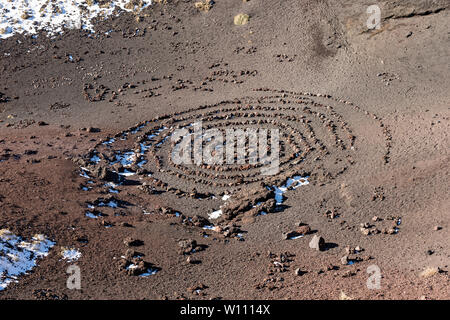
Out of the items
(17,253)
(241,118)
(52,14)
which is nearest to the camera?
(17,253)

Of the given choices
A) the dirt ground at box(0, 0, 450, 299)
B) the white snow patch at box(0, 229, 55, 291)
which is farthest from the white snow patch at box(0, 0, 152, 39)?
the white snow patch at box(0, 229, 55, 291)

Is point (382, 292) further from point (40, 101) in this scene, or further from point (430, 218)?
point (40, 101)

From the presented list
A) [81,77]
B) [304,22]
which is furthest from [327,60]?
[81,77]

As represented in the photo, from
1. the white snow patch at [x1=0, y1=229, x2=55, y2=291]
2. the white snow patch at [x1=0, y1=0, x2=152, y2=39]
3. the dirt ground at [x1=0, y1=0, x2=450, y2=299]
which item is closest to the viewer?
the white snow patch at [x1=0, y1=229, x2=55, y2=291]

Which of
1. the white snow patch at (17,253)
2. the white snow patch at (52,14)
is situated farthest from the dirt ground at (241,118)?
the white snow patch at (52,14)

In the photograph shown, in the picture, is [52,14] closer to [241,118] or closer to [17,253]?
[241,118]

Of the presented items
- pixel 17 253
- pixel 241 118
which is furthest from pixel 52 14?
pixel 17 253

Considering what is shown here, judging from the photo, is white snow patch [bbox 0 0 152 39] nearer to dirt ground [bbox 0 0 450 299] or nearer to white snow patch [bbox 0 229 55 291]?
dirt ground [bbox 0 0 450 299]

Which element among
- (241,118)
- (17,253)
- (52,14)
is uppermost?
(52,14)
